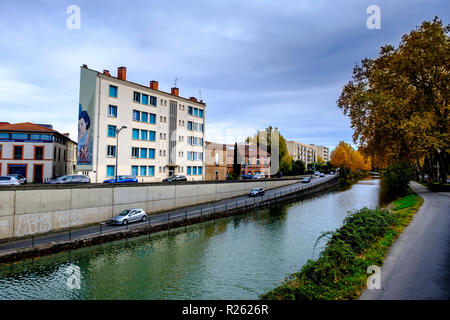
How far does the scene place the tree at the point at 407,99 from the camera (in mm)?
30859

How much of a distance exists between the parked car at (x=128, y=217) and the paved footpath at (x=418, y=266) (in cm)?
2234

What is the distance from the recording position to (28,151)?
41.1 m

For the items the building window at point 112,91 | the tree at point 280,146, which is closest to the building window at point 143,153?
the building window at point 112,91

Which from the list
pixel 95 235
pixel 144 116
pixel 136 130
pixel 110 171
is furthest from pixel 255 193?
pixel 95 235

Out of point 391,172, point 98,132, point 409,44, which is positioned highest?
point 409,44

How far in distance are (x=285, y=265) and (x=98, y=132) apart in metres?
31.5

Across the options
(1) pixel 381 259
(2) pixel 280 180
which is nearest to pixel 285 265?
(1) pixel 381 259

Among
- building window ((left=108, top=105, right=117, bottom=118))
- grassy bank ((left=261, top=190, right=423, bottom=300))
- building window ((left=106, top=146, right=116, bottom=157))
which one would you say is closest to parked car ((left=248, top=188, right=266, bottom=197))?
building window ((left=106, top=146, right=116, bottom=157))

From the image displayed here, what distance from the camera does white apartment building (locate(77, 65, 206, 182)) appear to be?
125 ft

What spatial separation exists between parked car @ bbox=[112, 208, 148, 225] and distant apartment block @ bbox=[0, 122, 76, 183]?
21.4 m

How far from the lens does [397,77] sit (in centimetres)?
3459

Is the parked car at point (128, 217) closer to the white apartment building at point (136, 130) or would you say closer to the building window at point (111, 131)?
the white apartment building at point (136, 130)

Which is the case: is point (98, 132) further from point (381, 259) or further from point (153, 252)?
point (381, 259)
